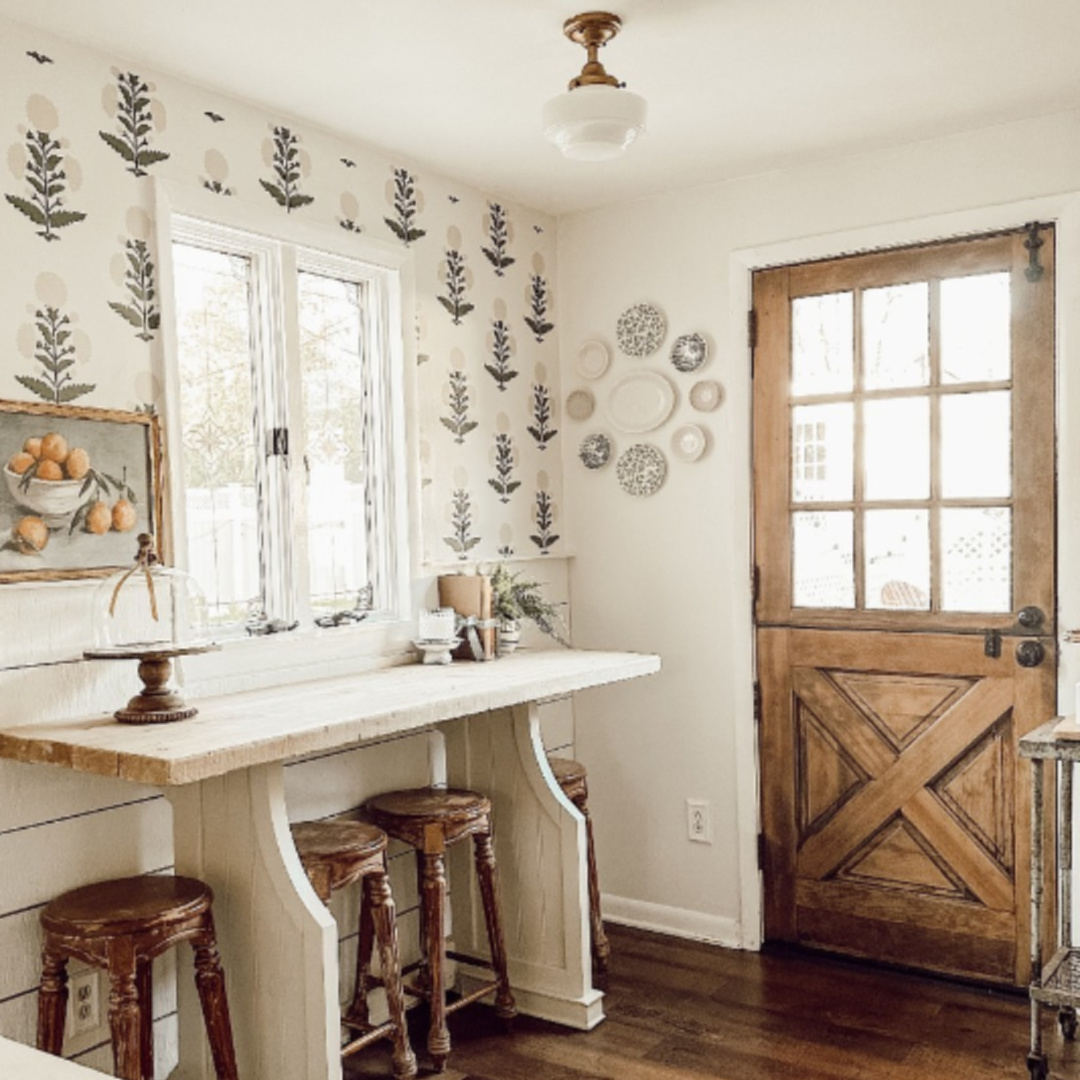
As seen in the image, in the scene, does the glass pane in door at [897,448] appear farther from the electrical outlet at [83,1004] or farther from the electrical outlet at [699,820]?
the electrical outlet at [83,1004]

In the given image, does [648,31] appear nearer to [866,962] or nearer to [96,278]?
[96,278]

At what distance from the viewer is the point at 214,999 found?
239cm

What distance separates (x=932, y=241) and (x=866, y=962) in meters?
2.16

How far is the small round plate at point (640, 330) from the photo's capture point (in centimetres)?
385

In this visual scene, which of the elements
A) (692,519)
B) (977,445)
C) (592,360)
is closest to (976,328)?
(977,445)

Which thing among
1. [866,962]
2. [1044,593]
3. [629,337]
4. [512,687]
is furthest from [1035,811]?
[629,337]

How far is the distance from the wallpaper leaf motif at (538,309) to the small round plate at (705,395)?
58 centimetres

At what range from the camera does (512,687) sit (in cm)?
288

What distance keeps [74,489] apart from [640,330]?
199 cm

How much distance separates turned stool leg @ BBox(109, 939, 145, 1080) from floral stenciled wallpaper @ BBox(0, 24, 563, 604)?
88 centimetres

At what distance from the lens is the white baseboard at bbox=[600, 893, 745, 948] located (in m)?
3.75

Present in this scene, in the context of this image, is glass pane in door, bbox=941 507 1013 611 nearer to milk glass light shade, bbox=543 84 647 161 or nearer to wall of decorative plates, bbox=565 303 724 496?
wall of decorative plates, bbox=565 303 724 496

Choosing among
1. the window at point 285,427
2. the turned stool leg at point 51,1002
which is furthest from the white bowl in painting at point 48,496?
the turned stool leg at point 51,1002

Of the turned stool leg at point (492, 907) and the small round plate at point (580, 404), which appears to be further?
the small round plate at point (580, 404)
